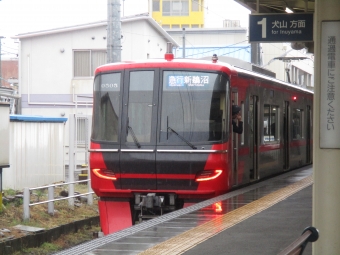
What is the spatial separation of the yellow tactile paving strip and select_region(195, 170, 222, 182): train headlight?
76 centimetres

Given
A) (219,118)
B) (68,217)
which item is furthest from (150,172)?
(68,217)

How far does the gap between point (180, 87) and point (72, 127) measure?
435 centimetres

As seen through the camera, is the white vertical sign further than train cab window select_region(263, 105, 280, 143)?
No

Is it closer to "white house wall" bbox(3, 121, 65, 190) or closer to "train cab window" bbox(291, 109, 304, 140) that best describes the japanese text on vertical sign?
"white house wall" bbox(3, 121, 65, 190)

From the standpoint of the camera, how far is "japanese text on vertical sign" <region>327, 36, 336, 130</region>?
5789 millimetres

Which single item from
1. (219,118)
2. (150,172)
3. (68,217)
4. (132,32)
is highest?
Answer: (132,32)

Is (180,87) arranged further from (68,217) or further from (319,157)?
(319,157)

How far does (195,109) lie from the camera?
454 inches

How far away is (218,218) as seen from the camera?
943 cm

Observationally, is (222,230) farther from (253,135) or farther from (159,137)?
(253,135)

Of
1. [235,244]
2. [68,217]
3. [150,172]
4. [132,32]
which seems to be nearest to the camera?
[235,244]

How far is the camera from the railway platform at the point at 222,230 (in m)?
7.32

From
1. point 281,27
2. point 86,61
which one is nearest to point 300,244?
point 281,27

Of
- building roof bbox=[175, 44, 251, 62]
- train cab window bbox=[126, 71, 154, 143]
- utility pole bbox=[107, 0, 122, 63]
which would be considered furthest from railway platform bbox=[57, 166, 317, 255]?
building roof bbox=[175, 44, 251, 62]
